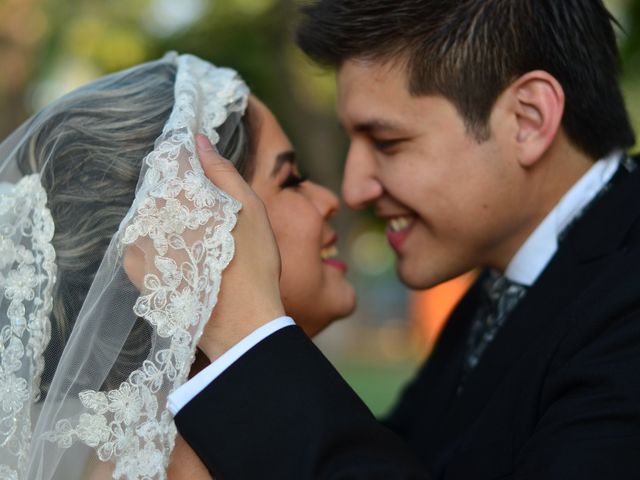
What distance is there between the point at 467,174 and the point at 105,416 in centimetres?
163

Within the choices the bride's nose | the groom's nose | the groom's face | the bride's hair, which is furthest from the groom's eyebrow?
the bride's hair

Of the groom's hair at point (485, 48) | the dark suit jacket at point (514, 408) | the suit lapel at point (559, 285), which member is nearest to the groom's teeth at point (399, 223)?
the groom's hair at point (485, 48)

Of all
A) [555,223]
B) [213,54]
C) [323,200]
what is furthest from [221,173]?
[213,54]

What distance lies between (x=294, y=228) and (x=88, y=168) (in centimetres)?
78

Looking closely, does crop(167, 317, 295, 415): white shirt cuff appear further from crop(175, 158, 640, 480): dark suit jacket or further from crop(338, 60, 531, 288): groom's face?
crop(338, 60, 531, 288): groom's face

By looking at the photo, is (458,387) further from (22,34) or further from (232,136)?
(22,34)

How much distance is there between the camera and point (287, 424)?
7.72ft

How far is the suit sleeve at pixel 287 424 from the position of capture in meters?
2.31

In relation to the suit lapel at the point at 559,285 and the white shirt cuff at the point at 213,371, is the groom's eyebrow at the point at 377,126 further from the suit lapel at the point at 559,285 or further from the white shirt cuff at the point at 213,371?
the white shirt cuff at the point at 213,371

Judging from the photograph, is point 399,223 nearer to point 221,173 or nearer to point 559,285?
point 559,285

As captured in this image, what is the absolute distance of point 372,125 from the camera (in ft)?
11.3

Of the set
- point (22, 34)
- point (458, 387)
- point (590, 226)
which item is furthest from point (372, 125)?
point (22, 34)

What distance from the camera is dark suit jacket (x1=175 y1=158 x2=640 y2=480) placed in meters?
2.33

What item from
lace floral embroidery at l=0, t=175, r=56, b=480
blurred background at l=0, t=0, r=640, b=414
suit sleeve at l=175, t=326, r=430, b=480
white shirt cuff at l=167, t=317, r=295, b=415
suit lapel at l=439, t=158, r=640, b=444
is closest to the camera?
suit sleeve at l=175, t=326, r=430, b=480
